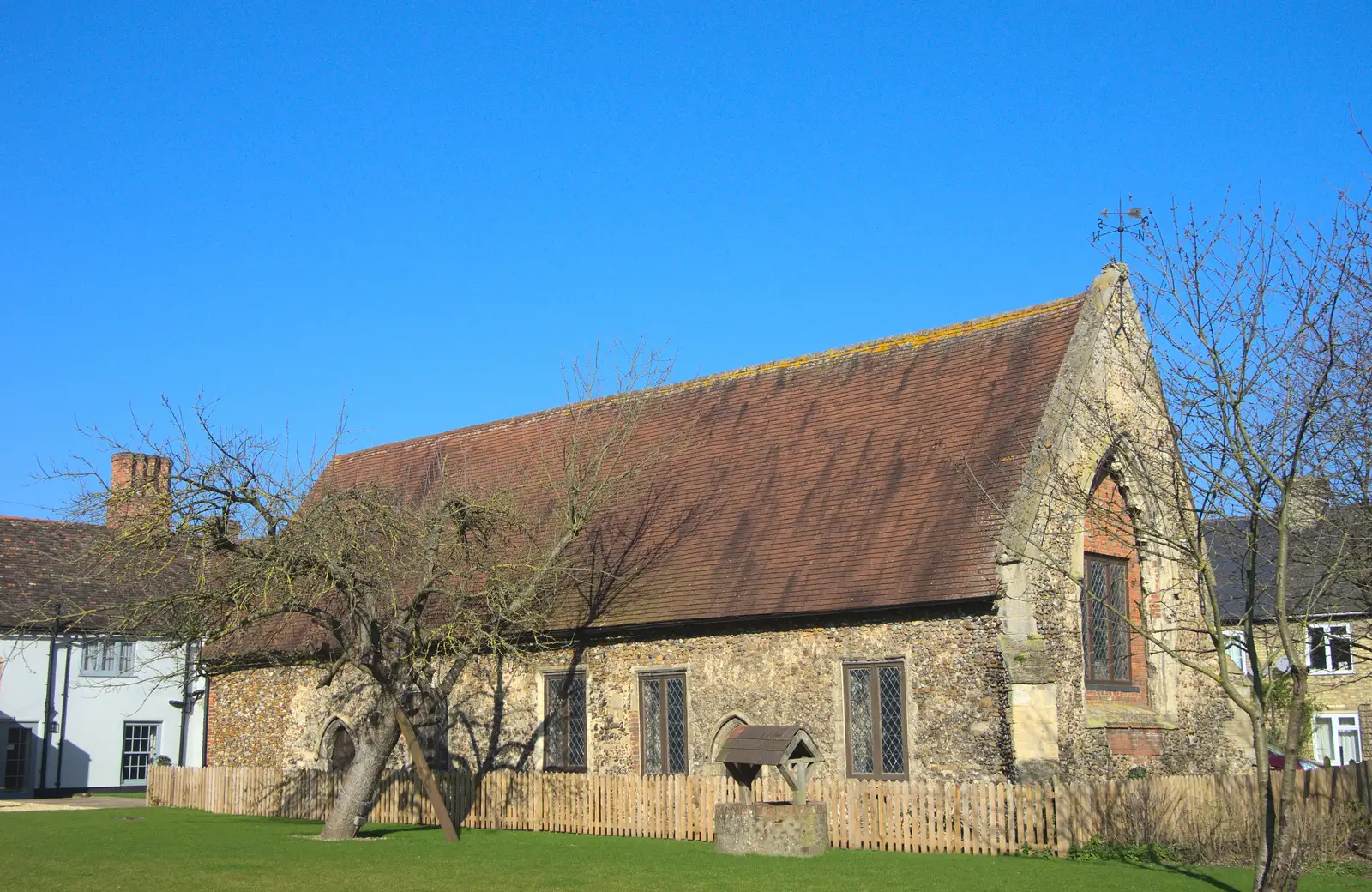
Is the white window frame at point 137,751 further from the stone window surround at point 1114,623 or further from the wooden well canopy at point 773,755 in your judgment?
the stone window surround at point 1114,623

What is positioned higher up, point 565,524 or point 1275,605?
point 565,524

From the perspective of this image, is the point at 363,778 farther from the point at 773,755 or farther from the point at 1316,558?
the point at 1316,558

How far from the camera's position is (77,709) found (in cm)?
3794

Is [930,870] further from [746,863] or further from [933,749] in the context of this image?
[933,749]

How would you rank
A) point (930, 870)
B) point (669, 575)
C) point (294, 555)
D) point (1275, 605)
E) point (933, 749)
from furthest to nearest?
point (669, 575) → point (933, 749) → point (294, 555) → point (930, 870) → point (1275, 605)

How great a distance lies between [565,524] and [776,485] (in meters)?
3.64

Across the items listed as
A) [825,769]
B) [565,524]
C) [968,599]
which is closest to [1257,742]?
[968,599]

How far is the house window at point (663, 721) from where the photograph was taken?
2153 centimetres

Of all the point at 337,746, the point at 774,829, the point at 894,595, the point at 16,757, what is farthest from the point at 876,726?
the point at 16,757

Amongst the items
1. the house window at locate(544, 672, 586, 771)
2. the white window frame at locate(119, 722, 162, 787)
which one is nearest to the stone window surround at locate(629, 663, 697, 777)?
the house window at locate(544, 672, 586, 771)

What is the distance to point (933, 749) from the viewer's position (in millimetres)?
18672

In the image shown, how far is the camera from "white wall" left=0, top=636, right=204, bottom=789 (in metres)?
36.7

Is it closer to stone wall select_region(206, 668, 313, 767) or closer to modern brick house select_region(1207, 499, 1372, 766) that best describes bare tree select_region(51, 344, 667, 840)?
stone wall select_region(206, 668, 313, 767)

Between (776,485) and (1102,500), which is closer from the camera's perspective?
(1102,500)
